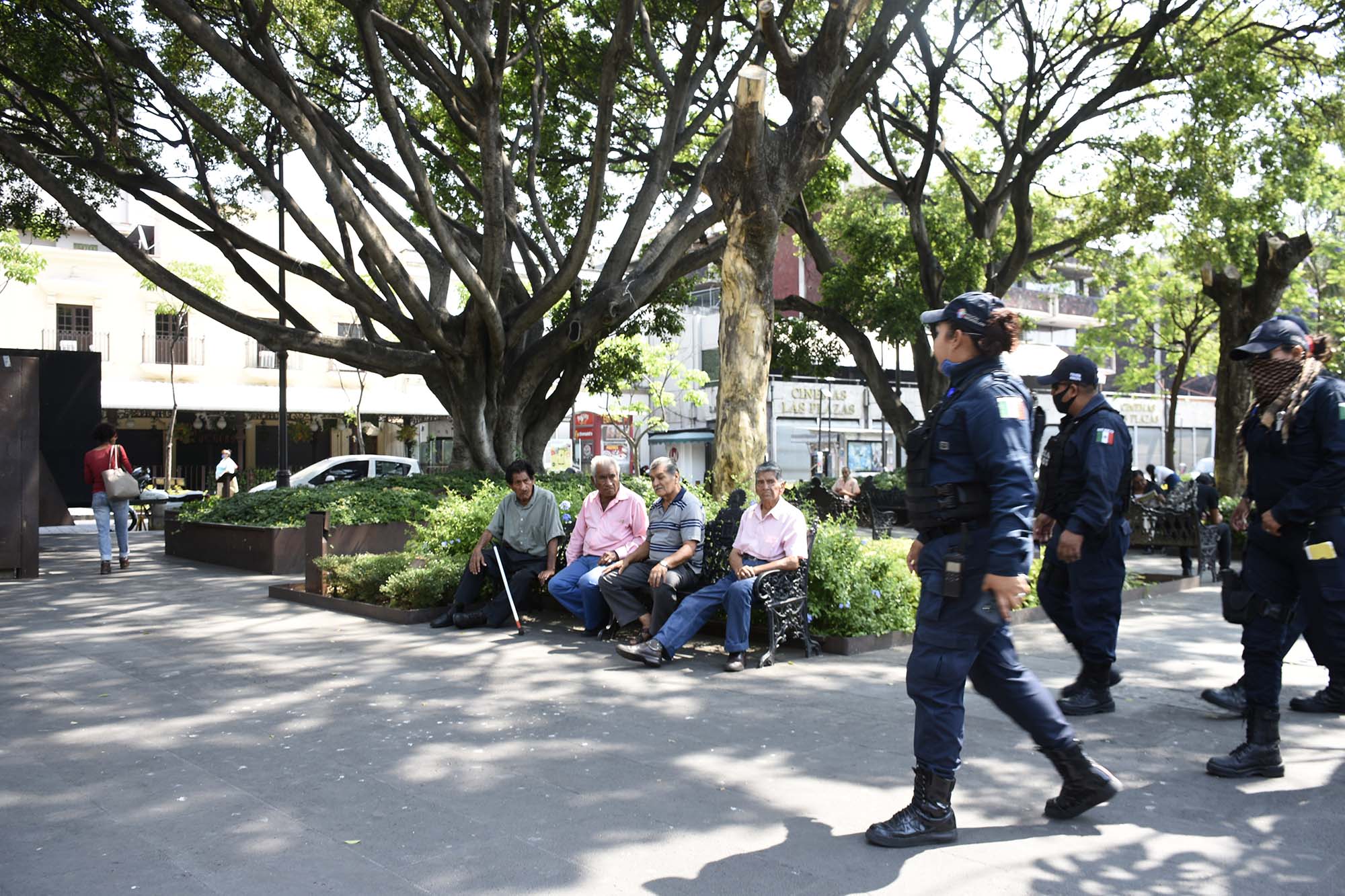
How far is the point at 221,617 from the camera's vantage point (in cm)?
1036

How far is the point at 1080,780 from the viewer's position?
4344mm

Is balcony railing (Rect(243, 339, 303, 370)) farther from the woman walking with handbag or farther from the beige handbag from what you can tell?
the beige handbag

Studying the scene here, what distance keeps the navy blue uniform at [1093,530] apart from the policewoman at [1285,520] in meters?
0.73

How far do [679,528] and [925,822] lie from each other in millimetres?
4379

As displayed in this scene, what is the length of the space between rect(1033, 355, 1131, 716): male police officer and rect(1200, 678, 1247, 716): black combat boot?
503mm

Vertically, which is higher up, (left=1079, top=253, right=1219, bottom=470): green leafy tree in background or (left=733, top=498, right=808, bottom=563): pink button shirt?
(left=1079, top=253, right=1219, bottom=470): green leafy tree in background

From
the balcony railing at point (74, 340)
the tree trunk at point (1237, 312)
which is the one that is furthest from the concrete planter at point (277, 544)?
the balcony railing at point (74, 340)

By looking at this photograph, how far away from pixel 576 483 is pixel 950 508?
12.8 metres

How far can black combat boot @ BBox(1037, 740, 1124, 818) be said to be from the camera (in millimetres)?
4320

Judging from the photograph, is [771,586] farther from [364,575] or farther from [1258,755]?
[364,575]

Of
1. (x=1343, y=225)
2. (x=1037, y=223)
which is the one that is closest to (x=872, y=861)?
(x=1037, y=223)

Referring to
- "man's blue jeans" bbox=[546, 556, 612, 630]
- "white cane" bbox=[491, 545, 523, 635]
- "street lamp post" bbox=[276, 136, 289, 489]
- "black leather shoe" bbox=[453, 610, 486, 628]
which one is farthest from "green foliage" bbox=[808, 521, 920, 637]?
"street lamp post" bbox=[276, 136, 289, 489]

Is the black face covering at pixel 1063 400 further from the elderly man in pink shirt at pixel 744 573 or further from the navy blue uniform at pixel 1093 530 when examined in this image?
the elderly man in pink shirt at pixel 744 573

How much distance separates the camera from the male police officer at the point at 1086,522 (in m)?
6.20
